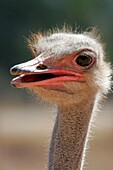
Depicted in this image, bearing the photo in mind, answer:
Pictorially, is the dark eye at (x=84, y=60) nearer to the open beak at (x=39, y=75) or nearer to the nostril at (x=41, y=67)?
the open beak at (x=39, y=75)

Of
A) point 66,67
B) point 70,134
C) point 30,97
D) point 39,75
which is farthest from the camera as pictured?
point 30,97

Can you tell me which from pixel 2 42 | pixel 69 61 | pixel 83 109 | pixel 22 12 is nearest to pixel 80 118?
→ pixel 83 109

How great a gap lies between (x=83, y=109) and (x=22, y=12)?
78.3 ft

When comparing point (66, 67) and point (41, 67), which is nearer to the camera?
point (41, 67)

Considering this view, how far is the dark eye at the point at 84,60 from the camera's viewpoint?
531 cm

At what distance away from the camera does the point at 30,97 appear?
812 cm

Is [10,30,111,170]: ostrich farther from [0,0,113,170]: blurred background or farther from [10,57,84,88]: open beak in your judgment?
[0,0,113,170]: blurred background

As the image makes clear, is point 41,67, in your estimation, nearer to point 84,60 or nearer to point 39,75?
point 39,75

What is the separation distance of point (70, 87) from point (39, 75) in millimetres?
311

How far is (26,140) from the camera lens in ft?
55.9

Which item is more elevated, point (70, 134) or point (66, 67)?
point (66, 67)

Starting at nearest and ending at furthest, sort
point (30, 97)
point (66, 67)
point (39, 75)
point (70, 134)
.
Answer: point (39, 75), point (66, 67), point (70, 134), point (30, 97)

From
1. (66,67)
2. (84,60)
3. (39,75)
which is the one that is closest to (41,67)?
(39,75)

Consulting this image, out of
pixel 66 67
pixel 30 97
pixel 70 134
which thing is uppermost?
pixel 30 97
